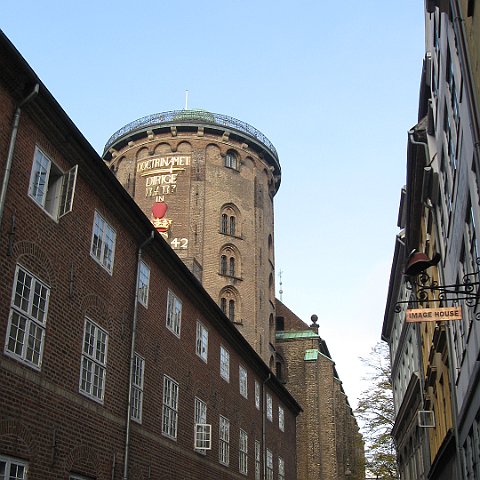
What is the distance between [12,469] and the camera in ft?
39.8

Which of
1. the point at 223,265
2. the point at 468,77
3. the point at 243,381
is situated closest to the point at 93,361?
the point at 468,77

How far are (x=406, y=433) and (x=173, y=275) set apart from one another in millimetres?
16575

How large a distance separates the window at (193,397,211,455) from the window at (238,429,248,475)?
5.36m

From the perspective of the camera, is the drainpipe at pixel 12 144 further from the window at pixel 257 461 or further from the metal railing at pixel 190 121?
the metal railing at pixel 190 121

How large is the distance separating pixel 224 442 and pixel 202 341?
4387 mm

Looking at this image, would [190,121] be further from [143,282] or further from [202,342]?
[143,282]

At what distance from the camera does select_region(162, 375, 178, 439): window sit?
20.4 metres

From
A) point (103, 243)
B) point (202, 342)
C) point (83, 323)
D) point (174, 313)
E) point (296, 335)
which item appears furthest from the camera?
point (296, 335)

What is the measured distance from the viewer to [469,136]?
505 inches

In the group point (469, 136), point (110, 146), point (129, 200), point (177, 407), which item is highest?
point (110, 146)

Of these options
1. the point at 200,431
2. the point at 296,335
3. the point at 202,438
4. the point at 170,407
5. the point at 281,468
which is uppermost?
the point at 296,335

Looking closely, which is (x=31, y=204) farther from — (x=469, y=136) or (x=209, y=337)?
(x=209, y=337)

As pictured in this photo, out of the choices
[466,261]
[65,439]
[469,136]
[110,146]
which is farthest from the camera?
[110,146]

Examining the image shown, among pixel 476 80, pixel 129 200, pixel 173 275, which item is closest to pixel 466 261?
pixel 476 80
